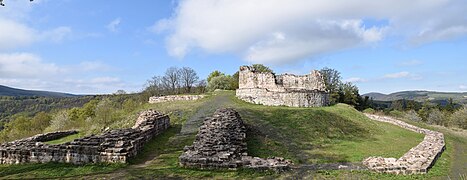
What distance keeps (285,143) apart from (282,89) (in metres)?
20.4

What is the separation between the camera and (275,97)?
102 feet

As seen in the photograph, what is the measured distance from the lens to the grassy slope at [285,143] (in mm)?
10586

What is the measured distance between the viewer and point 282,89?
37094 millimetres

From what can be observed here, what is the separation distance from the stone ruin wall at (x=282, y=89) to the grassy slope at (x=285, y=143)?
11.6 feet

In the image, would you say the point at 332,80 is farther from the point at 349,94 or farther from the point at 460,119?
the point at 460,119

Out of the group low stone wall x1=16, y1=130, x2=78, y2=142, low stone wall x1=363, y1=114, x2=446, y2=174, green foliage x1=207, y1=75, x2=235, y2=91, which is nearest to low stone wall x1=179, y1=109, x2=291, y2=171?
low stone wall x1=363, y1=114, x2=446, y2=174

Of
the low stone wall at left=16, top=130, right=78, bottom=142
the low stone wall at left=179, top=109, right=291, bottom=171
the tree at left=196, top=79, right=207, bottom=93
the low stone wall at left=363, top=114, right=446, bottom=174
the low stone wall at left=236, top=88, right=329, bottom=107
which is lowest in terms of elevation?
the low stone wall at left=16, top=130, right=78, bottom=142

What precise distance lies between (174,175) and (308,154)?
7.11m

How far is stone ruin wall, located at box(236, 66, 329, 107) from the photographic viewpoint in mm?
30562

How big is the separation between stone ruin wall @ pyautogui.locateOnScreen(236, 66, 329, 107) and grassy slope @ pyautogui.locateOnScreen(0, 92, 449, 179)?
355 centimetres

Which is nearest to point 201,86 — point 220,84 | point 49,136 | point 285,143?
point 220,84

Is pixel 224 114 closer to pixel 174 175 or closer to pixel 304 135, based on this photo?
pixel 304 135

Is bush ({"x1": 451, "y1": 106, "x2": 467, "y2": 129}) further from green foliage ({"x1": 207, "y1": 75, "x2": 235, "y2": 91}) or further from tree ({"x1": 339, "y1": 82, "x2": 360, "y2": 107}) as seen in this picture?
green foliage ({"x1": 207, "y1": 75, "x2": 235, "y2": 91})

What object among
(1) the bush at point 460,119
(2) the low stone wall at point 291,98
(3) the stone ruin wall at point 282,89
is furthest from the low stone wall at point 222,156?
(1) the bush at point 460,119
